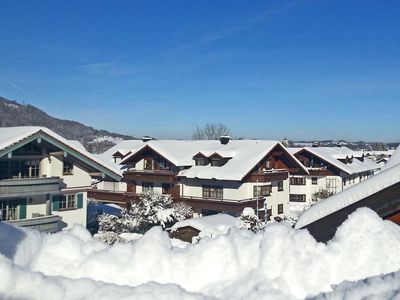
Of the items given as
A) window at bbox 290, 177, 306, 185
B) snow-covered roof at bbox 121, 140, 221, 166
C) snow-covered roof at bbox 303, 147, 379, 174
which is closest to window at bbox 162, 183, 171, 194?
snow-covered roof at bbox 121, 140, 221, 166

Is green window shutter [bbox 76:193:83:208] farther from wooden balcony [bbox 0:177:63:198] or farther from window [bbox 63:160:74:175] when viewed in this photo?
wooden balcony [bbox 0:177:63:198]

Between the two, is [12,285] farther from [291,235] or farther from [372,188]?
[372,188]

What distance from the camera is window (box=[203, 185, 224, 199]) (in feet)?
111

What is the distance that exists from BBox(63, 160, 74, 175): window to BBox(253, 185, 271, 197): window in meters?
14.9

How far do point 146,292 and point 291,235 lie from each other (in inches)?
35.0

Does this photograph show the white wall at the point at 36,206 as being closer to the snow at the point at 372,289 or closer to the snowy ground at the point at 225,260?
the snowy ground at the point at 225,260

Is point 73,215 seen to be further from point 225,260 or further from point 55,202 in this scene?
point 225,260

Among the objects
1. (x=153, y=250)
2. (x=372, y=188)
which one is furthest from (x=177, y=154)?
(x=153, y=250)

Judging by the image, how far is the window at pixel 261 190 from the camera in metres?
33.7

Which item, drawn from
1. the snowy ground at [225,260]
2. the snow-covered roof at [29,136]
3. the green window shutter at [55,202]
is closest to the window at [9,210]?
the green window shutter at [55,202]

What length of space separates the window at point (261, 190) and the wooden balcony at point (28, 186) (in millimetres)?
16092

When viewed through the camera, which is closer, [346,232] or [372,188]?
[346,232]

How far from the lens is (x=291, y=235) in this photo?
2535mm

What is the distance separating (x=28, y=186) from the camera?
66.5 feet
